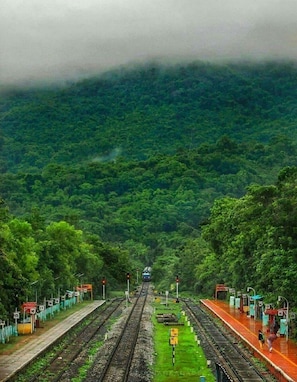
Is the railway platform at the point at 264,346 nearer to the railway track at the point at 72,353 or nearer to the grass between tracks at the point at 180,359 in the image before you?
the grass between tracks at the point at 180,359

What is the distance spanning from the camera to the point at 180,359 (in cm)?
3922

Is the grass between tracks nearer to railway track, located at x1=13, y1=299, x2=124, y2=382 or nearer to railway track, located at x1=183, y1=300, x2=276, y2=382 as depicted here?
railway track, located at x1=183, y1=300, x2=276, y2=382

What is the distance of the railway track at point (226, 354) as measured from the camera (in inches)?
1329

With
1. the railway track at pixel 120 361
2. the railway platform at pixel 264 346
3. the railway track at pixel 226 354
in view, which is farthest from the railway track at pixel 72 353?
the railway platform at pixel 264 346

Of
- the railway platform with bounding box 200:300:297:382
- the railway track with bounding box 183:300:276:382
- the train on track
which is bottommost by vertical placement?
the railway track with bounding box 183:300:276:382

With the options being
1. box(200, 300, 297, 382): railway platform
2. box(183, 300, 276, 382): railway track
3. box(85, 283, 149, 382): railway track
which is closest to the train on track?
box(200, 300, 297, 382): railway platform

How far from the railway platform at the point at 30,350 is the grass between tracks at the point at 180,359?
6.69 metres

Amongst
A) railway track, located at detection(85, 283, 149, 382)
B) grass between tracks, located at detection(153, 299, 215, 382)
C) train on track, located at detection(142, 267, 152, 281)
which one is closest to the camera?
railway track, located at detection(85, 283, 149, 382)

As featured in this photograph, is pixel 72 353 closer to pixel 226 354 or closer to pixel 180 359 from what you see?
pixel 180 359

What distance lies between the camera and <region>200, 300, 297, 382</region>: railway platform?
33.6m

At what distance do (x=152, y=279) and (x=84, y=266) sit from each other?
59.2 m

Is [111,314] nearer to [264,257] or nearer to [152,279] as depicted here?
[264,257]

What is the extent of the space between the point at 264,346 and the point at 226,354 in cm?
244

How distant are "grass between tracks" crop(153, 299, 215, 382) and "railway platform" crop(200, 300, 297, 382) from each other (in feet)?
10.1
